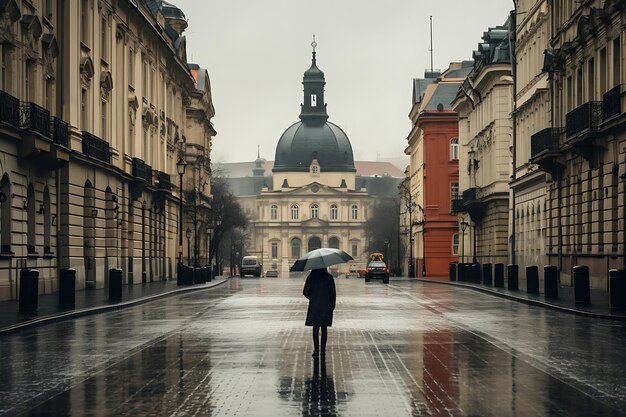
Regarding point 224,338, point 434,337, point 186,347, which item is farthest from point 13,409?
point 434,337

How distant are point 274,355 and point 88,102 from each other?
88.1ft

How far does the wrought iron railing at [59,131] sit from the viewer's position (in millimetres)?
35469

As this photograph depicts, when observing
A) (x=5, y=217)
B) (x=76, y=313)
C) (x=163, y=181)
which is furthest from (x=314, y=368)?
(x=163, y=181)

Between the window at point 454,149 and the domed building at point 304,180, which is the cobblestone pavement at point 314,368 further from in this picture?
the domed building at point 304,180

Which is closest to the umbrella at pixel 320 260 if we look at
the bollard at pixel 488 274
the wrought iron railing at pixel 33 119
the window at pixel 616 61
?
the wrought iron railing at pixel 33 119

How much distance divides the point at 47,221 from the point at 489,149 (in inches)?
1462

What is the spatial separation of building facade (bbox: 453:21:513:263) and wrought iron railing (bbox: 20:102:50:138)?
32.5m

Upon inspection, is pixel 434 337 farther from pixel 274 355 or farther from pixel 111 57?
pixel 111 57

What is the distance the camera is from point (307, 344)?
18.5 metres

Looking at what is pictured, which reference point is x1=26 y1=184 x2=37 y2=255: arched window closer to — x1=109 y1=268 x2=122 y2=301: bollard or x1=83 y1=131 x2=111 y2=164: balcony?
x1=109 y1=268 x2=122 y2=301: bollard

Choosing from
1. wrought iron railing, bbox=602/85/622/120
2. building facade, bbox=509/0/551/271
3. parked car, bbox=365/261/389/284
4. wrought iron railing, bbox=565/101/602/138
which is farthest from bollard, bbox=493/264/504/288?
parked car, bbox=365/261/389/284

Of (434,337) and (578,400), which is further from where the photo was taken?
(434,337)

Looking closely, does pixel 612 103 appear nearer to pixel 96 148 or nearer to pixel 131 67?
pixel 96 148

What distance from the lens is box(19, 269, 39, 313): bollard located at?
2566 cm
